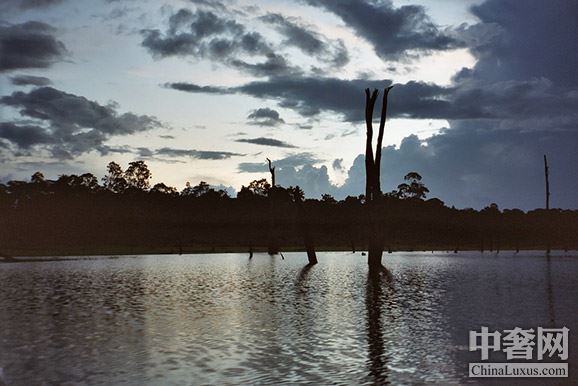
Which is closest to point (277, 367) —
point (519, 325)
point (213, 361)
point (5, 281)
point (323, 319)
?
point (213, 361)

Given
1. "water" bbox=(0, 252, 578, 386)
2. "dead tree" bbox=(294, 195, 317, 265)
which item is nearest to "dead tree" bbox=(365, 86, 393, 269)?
"dead tree" bbox=(294, 195, 317, 265)

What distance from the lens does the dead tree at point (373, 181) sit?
55.6 m

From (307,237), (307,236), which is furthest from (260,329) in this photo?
(307,236)

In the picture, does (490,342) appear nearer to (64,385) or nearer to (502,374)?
(502,374)

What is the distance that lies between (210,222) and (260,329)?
377 feet

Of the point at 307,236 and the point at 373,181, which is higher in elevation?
the point at 373,181

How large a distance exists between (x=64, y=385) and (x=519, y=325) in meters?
13.5

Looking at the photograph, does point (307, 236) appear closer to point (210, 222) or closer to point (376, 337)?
point (376, 337)

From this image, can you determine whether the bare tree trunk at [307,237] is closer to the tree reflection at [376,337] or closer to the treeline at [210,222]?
the tree reflection at [376,337]

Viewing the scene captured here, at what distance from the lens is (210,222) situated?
437 ft

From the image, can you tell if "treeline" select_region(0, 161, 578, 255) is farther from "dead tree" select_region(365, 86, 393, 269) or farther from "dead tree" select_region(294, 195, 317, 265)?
"dead tree" select_region(365, 86, 393, 269)

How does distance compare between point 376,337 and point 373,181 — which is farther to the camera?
point 373,181

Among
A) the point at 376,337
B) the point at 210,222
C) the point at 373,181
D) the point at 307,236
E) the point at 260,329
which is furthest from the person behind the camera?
the point at 210,222

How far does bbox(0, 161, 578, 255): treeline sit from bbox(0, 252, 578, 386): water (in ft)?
257
